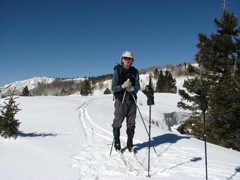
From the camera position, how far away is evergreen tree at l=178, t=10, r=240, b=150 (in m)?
13.9

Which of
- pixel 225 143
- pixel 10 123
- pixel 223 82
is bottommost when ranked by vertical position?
pixel 225 143

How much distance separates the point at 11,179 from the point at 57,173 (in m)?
0.74

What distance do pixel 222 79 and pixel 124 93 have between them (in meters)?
13.1

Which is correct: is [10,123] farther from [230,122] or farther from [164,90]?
[164,90]

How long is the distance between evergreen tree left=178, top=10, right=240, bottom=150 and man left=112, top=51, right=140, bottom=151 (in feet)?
31.3

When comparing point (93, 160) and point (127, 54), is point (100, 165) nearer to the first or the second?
point (93, 160)

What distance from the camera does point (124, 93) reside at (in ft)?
17.3

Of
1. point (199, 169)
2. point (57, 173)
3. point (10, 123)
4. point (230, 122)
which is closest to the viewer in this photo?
point (57, 173)

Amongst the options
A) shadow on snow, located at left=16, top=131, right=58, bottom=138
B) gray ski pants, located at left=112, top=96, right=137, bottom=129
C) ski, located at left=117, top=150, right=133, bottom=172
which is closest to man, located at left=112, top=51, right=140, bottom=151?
gray ski pants, located at left=112, top=96, right=137, bottom=129

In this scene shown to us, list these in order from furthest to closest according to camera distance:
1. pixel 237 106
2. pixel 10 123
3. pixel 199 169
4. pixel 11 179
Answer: pixel 237 106 < pixel 10 123 < pixel 199 169 < pixel 11 179

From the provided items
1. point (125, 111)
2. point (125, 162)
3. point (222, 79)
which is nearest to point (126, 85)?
point (125, 111)

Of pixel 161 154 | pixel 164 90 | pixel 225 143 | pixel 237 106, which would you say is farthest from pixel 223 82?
pixel 164 90

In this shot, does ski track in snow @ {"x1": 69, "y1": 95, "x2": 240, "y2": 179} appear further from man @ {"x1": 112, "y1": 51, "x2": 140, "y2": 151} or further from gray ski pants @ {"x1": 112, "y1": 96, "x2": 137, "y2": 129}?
gray ski pants @ {"x1": 112, "y1": 96, "x2": 137, "y2": 129}

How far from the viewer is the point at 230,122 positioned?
48.0ft
